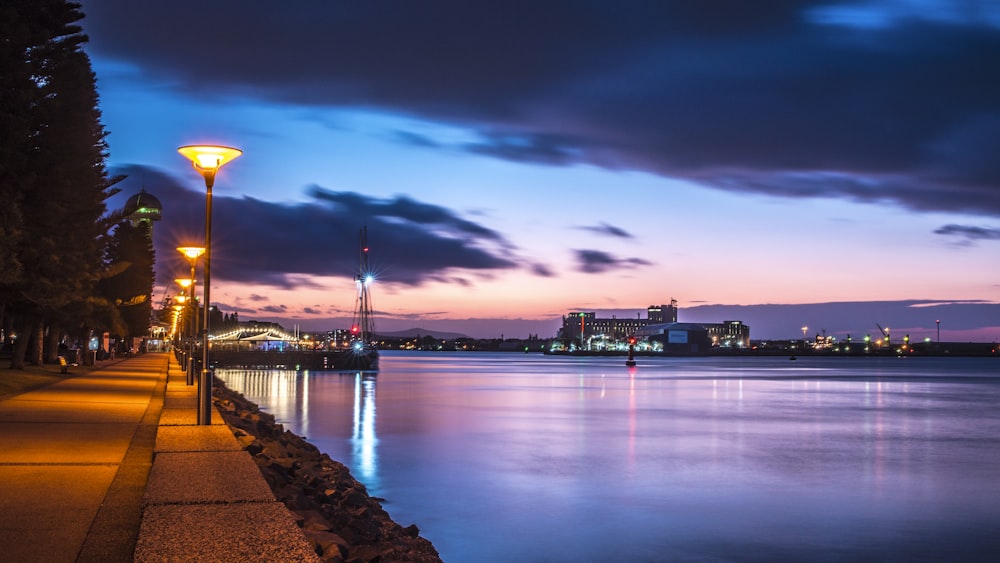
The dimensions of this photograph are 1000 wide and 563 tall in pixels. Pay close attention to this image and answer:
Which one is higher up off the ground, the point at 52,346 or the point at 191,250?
the point at 191,250

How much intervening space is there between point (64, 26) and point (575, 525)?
2707 cm

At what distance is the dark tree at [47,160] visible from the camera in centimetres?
3117

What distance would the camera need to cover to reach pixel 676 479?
2619 centimetres

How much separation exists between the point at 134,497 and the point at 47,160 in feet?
94.2

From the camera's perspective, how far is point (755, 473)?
89.9 ft

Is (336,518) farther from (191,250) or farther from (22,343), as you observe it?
(22,343)

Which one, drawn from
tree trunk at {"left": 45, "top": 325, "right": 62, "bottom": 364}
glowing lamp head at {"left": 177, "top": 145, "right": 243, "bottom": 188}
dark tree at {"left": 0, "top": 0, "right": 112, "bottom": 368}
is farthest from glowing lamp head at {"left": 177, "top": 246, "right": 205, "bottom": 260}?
tree trunk at {"left": 45, "top": 325, "right": 62, "bottom": 364}

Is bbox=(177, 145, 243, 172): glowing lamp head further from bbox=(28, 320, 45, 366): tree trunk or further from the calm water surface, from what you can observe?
bbox=(28, 320, 45, 366): tree trunk

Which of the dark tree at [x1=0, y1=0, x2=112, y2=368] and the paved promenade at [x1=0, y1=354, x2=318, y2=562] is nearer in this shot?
the paved promenade at [x1=0, y1=354, x2=318, y2=562]

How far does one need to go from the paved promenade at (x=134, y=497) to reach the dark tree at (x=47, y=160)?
14.5 m

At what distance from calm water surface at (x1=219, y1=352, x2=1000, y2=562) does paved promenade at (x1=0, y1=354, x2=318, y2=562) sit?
17.8 feet

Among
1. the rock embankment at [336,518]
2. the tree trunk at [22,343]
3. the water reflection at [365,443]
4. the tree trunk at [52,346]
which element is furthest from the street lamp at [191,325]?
the rock embankment at [336,518]

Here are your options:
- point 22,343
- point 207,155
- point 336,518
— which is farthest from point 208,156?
point 22,343

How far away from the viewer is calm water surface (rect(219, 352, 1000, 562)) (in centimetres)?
1786
